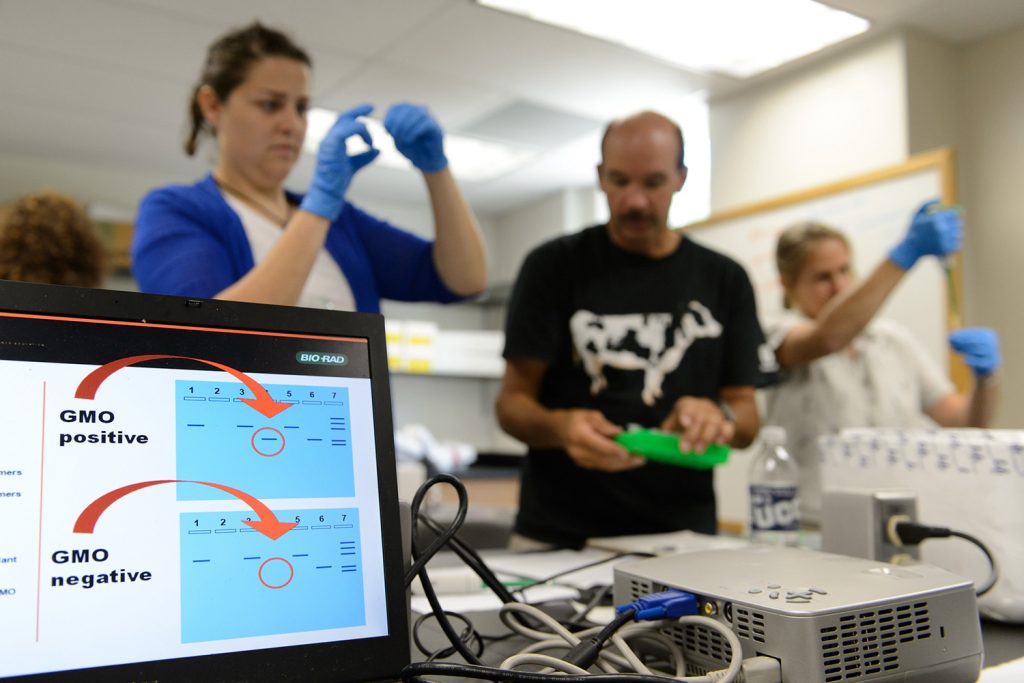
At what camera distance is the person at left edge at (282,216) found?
1.00m

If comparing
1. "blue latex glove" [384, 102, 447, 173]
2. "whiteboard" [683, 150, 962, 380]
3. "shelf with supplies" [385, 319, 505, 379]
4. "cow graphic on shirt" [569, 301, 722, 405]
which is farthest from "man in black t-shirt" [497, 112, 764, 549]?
"shelf with supplies" [385, 319, 505, 379]

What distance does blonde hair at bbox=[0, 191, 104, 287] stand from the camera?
1.56 m

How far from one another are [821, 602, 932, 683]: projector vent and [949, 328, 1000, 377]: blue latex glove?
1350mm

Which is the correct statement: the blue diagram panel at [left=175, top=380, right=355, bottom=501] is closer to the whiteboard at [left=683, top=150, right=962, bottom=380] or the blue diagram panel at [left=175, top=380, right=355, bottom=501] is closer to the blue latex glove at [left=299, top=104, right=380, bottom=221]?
the blue latex glove at [left=299, top=104, right=380, bottom=221]

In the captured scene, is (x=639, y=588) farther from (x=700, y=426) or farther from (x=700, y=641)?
Result: (x=700, y=426)

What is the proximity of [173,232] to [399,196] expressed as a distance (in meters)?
3.38

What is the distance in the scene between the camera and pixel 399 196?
14.2 feet

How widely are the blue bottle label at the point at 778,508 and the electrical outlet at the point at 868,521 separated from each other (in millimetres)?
219

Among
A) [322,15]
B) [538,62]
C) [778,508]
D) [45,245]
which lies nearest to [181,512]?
[778,508]

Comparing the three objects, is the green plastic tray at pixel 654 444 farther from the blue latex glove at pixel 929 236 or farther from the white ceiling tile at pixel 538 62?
the white ceiling tile at pixel 538 62

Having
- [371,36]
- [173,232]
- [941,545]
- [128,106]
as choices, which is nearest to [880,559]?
[941,545]

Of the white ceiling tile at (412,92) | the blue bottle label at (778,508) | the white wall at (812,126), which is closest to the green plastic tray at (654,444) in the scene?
the blue bottle label at (778,508)

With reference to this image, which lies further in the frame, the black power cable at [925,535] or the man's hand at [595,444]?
the man's hand at [595,444]

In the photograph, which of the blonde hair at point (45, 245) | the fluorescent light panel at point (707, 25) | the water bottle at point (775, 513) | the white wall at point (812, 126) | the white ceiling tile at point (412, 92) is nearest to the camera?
the water bottle at point (775, 513)
